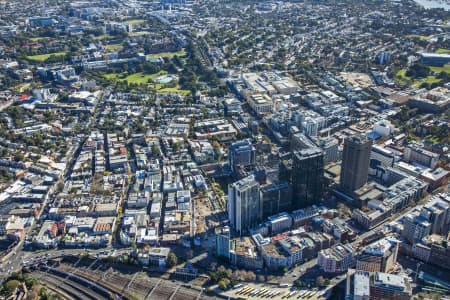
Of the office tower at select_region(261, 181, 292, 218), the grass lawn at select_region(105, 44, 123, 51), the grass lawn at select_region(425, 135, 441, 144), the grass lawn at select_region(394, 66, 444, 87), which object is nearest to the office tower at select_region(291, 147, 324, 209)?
the office tower at select_region(261, 181, 292, 218)

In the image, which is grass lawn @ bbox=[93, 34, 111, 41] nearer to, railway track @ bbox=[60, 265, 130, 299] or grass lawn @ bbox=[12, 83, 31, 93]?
grass lawn @ bbox=[12, 83, 31, 93]

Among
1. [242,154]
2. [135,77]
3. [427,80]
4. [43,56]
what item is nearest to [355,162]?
[242,154]

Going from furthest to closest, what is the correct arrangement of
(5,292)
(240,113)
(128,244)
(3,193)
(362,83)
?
1. (362,83)
2. (240,113)
3. (3,193)
4. (128,244)
5. (5,292)

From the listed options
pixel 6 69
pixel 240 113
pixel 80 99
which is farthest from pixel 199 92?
pixel 6 69

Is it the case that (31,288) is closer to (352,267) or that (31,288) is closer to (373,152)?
(352,267)

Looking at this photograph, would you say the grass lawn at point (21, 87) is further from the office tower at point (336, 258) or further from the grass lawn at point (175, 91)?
the office tower at point (336, 258)

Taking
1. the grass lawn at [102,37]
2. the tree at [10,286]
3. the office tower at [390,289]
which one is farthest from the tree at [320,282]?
the grass lawn at [102,37]
